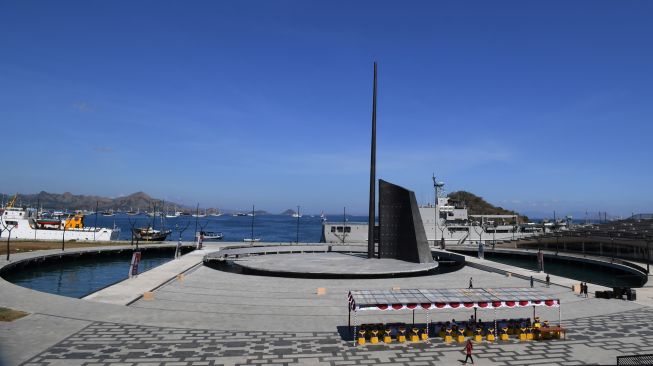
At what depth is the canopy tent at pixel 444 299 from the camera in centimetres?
2195

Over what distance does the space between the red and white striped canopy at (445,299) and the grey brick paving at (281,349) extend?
1.89 metres

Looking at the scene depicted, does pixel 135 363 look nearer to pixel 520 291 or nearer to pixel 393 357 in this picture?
pixel 393 357

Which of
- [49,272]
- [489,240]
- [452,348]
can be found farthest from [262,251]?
[489,240]

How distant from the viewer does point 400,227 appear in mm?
49750

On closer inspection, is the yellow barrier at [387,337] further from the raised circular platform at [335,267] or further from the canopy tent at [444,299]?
the raised circular platform at [335,267]

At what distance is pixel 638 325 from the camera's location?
2512cm

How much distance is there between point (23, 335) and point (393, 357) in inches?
715

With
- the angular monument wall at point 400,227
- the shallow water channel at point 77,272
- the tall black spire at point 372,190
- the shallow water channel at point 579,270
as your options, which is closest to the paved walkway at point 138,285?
the shallow water channel at point 77,272

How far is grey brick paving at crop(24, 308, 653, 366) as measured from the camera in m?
18.4

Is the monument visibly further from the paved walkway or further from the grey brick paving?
the grey brick paving

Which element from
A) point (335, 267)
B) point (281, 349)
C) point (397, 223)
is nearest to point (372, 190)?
point (397, 223)

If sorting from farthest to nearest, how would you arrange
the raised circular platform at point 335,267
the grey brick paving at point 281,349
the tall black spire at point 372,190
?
1. the tall black spire at point 372,190
2. the raised circular platform at point 335,267
3. the grey brick paving at point 281,349

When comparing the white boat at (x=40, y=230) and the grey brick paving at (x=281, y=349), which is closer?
the grey brick paving at (x=281, y=349)

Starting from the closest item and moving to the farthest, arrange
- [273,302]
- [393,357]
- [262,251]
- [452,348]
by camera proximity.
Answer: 1. [393,357]
2. [452,348]
3. [273,302]
4. [262,251]
